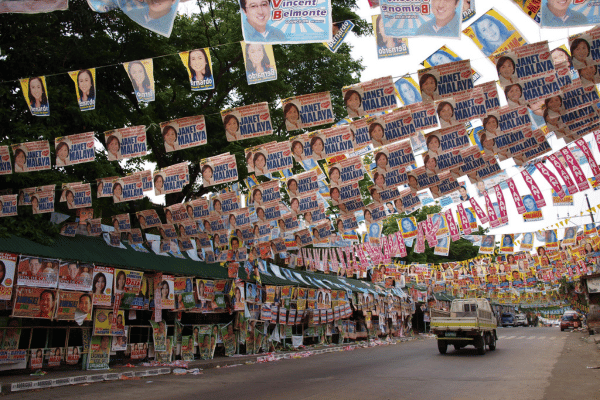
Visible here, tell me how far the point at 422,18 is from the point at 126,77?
13.8 meters

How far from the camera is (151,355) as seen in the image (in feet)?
52.4

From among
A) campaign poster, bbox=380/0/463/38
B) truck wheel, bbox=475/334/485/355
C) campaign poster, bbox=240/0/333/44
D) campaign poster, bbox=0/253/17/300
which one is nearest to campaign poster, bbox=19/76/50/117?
campaign poster, bbox=0/253/17/300

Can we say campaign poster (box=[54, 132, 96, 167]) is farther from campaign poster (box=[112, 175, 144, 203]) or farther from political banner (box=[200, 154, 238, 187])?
political banner (box=[200, 154, 238, 187])

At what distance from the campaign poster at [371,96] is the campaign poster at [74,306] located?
9189 millimetres

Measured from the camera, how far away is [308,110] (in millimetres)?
9836

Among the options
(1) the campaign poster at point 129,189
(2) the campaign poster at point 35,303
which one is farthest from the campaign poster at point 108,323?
(1) the campaign poster at point 129,189

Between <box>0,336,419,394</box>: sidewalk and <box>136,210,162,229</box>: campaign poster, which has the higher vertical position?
<box>136,210,162,229</box>: campaign poster

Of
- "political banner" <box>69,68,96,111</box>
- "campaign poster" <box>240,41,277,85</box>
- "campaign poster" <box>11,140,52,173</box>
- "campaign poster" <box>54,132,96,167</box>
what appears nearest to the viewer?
"campaign poster" <box>240,41,277,85</box>

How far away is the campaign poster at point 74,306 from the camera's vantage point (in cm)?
1237

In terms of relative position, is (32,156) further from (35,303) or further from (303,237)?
(303,237)

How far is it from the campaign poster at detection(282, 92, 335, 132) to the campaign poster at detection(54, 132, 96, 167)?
5105mm

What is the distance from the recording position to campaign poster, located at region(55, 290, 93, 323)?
12.4 m

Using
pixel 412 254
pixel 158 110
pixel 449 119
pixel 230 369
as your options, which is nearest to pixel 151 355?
pixel 230 369

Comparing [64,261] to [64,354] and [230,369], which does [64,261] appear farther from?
[230,369]
